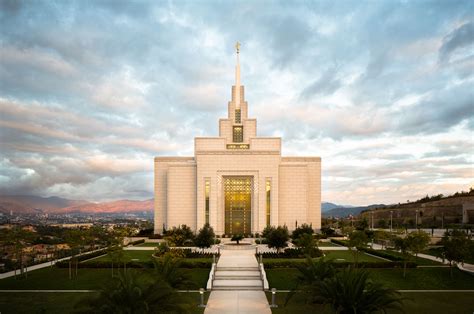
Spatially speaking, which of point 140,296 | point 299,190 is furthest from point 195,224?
point 140,296

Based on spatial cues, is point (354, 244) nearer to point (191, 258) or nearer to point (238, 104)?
point (191, 258)

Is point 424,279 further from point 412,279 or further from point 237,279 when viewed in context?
point 237,279

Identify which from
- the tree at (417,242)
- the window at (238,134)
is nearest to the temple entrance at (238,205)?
the window at (238,134)

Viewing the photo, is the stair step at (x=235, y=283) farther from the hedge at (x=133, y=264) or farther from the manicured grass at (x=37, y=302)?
the manicured grass at (x=37, y=302)

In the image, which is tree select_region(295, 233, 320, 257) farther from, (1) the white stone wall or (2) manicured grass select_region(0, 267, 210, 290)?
(1) the white stone wall

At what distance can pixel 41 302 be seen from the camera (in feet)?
49.6

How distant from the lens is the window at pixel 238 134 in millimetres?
49406

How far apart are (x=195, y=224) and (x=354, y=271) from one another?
3691cm

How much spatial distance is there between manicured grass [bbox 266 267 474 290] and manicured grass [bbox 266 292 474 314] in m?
1.44

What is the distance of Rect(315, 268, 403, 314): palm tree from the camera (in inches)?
379

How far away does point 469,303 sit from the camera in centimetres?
1525

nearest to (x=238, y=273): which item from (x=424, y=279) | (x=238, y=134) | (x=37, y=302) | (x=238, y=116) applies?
(x=37, y=302)

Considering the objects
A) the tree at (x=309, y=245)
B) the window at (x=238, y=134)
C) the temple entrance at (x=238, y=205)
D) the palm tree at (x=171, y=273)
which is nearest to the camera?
the palm tree at (x=171, y=273)

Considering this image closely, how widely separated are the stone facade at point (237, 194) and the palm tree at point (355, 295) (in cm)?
3432
